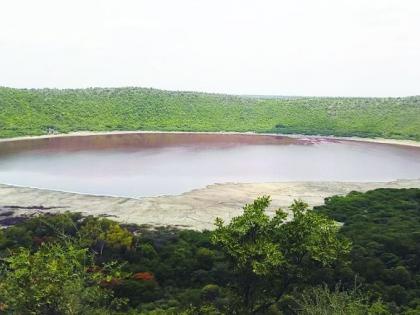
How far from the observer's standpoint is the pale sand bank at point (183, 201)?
4028 centimetres

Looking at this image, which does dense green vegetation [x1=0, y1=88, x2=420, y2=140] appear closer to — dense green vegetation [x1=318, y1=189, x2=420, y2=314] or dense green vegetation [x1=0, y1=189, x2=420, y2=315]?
dense green vegetation [x1=318, y1=189, x2=420, y2=314]

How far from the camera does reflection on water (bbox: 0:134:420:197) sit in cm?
5503

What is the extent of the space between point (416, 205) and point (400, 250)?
14.2 m

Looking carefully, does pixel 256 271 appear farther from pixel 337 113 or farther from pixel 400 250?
pixel 337 113

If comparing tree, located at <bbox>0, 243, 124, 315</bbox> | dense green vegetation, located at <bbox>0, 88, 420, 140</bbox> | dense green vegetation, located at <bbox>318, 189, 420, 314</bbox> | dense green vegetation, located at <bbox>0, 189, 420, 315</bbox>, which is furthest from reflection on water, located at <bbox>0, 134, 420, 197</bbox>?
tree, located at <bbox>0, 243, 124, 315</bbox>

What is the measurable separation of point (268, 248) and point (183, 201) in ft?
84.0

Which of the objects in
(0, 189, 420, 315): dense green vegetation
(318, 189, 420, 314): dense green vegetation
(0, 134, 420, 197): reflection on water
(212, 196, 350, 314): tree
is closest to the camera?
(0, 189, 420, 315): dense green vegetation

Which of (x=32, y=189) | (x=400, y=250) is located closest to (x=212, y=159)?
(x=32, y=189)

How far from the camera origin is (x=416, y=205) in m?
43.3

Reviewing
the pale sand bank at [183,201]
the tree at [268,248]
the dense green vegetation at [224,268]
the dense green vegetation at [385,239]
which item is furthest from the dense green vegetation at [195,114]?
the tree at [268,248]

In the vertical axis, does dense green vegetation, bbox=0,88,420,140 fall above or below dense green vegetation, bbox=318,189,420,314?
above

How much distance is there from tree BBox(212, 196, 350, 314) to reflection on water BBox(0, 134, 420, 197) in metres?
28.1

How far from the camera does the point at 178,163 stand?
7006cm

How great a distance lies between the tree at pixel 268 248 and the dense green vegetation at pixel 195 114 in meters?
88.1
